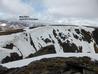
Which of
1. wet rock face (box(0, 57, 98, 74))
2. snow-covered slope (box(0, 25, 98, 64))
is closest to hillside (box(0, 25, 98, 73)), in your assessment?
snow-covered slope (box(0, 25, 98, 64))

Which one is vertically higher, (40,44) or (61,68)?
(61,68)

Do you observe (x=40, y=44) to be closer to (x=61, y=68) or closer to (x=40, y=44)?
(x=40, y=44)

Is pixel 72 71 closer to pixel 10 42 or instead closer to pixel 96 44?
pixel 10 42

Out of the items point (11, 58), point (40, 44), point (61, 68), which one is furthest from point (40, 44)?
point (61, 68)

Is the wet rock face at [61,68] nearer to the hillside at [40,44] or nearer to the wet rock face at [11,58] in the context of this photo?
the wet rock face at [11,58]

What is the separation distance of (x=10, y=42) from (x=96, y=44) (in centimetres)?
7392

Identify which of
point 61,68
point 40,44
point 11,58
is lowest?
point 40,44

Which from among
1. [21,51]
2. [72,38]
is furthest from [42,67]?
[72,38]

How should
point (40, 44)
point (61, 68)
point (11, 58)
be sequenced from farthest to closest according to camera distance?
point (40, 44), point (11, 58), point (61, 68)

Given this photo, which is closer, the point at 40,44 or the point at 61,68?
the point at 61,68

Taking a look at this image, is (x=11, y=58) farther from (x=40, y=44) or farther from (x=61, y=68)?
(x=61, y=68)

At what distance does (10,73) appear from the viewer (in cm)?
5178

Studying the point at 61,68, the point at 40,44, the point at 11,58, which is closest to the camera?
the point at 61,68

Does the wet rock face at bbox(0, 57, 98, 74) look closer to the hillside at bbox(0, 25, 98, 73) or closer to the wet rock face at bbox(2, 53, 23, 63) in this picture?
the wet rock face at bbox(2, 53, 23, 63)
